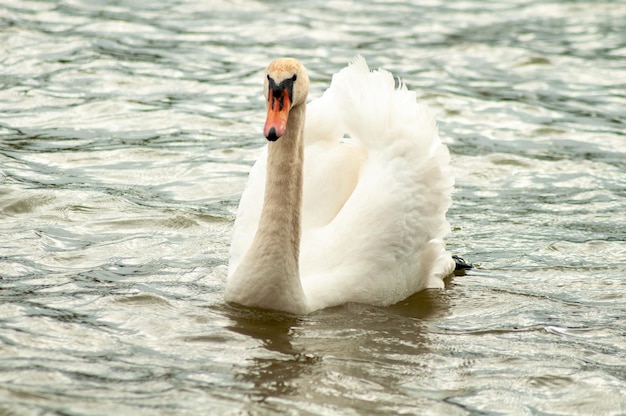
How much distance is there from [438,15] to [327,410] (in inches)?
508

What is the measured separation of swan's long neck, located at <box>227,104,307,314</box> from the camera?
6.89 metres

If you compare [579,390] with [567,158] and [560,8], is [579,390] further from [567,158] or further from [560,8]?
[560,8]

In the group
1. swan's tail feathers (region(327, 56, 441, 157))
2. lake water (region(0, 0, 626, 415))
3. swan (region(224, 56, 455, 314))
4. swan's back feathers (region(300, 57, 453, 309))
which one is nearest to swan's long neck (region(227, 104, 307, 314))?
swan (region(224, 56, 455, 314))

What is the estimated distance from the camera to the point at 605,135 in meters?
12.2

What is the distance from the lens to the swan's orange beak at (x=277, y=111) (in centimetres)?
637

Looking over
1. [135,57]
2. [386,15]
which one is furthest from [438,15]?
[135,57]

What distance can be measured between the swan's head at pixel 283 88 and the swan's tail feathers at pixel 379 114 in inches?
44.4

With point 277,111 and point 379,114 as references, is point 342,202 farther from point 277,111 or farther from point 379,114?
point 277,111

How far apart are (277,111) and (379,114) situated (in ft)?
4.86

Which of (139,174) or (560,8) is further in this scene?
(560,8)

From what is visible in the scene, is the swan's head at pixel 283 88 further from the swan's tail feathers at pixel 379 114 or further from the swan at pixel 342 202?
the swan's tail feathers at pixel 379 114

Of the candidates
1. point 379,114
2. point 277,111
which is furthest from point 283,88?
point 379,114

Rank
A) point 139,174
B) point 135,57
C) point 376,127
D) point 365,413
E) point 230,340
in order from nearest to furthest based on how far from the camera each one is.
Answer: point 365,413 < point 230,340 < point 376,127 < point 139,174 < point 135,57

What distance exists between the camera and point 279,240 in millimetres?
6934
